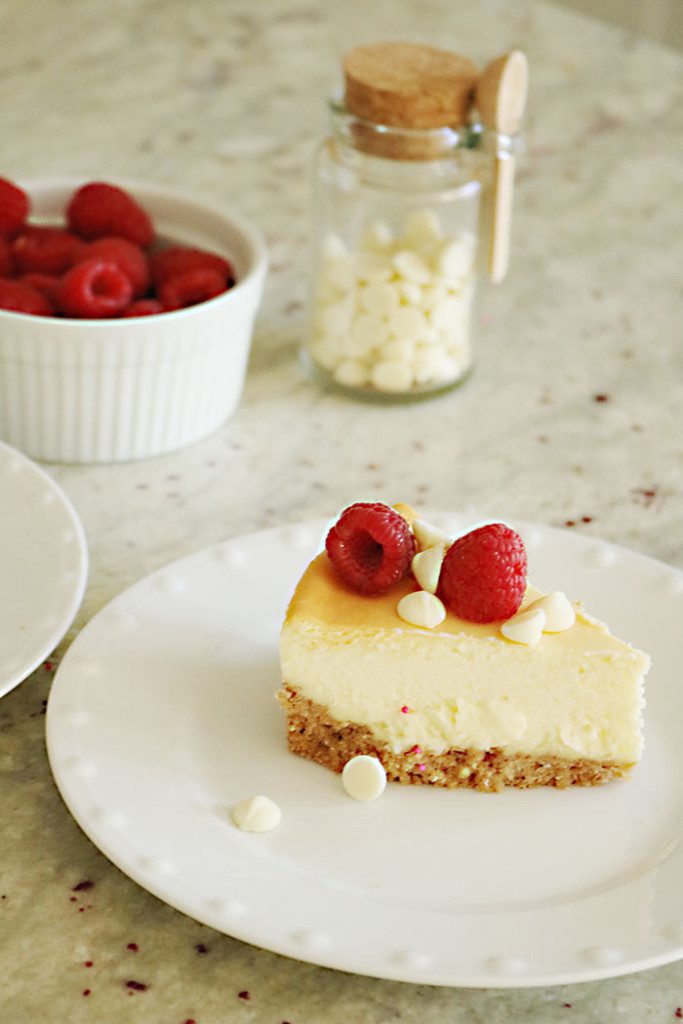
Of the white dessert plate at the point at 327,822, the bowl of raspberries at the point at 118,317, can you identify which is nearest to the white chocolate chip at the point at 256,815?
the white dessert plate at the point at 327,822

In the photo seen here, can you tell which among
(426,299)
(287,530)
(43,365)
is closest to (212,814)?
(287,530)

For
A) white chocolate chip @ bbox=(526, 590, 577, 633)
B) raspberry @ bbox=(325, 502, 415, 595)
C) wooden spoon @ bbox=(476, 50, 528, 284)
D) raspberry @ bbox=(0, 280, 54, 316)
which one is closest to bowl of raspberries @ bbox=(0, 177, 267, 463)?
raspberry @ bbox=(0, 280, 54, 316)

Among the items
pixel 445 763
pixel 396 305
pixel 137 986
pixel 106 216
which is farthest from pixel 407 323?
pixel 137 986

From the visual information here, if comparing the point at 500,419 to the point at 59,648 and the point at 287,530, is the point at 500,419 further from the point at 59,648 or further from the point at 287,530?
the point at 59,648

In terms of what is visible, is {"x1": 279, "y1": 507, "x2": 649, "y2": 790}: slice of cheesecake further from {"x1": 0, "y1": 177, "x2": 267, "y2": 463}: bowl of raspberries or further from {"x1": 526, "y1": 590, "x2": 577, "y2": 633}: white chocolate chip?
{"x1": 0, "y1": 177, "x2": 267, "y2": 463}: bowl of raspberries

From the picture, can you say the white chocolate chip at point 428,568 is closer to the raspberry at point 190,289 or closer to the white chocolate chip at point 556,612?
the white chocolate chip at point 556,612
